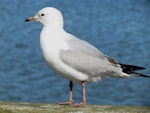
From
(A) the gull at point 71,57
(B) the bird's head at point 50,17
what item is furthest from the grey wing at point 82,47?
(B) the bird's head at point 50,17

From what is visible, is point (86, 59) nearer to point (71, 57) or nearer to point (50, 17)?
point (71, 57)

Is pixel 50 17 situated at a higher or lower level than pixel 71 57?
higher

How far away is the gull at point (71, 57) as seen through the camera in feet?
7.34

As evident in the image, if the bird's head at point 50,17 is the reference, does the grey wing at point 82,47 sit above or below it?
below

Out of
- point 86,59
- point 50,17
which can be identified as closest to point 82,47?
point 86,59

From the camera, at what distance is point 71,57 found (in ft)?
7.54

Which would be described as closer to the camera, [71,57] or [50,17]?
[71,57]

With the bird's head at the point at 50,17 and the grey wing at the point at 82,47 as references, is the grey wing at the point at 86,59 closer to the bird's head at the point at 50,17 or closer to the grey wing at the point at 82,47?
the grey wing at the point at 82,47

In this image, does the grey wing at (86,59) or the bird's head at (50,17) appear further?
the bird's head at (50,17)

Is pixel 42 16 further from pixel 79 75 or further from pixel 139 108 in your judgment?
pixel 139 108

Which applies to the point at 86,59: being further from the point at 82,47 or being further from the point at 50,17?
the point at 50,17

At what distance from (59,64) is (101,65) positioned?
0.91 feet

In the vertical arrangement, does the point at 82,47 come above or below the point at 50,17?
below

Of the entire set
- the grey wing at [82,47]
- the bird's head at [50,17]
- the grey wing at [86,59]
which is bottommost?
the grey wing at [86,59]
